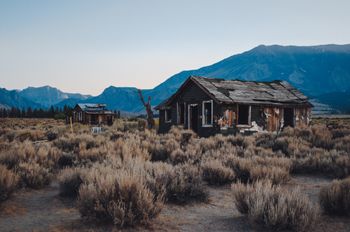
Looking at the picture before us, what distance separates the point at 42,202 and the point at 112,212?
2.03 m

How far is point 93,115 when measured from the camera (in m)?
49.1

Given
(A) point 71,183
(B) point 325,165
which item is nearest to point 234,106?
(B) point 325,165

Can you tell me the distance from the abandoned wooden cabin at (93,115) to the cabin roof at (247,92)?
25893mm

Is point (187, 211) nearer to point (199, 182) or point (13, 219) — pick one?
point (199, 182)

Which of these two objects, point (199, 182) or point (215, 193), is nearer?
point (199, 182)

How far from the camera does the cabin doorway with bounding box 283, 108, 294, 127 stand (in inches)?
905

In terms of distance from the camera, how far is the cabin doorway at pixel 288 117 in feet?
75.4

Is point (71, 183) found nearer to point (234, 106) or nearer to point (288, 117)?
point (234, 106)

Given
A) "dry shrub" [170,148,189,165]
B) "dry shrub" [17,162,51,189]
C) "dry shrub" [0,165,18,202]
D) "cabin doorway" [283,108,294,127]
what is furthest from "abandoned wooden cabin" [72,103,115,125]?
"dry shrub" [0,165,18,202]

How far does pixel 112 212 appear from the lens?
3.89 metres

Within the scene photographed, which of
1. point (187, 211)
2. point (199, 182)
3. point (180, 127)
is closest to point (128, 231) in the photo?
point (187, 211)

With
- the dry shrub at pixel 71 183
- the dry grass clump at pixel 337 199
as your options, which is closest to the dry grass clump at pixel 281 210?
the dry grass clump at pixel 337 199

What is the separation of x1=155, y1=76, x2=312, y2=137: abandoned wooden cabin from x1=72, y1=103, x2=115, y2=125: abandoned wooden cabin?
26321 millimetres

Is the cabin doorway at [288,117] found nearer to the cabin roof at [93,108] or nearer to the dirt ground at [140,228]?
the dirt ground at [140,228]
